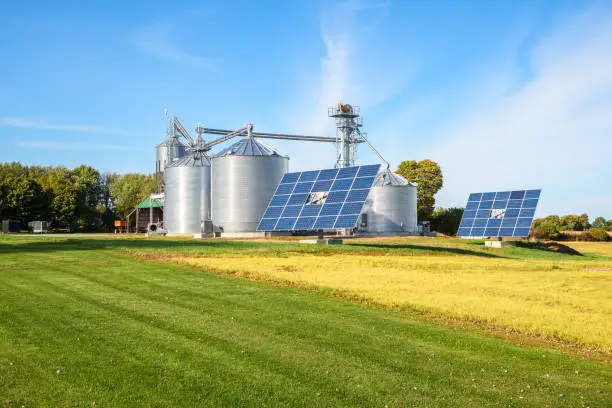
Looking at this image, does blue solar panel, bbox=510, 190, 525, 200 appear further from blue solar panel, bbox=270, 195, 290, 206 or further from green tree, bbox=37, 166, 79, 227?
green tree, bbox=37, 166, 79, 227

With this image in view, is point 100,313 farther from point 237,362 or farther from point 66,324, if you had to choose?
point 237,362

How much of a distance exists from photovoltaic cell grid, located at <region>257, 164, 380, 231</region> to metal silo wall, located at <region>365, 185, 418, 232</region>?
33172 millimetres

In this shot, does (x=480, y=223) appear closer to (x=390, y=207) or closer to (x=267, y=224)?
(x=390, y=207)

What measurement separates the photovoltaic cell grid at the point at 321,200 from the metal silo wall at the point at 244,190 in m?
15.6

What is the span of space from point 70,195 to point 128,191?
18.8 metres

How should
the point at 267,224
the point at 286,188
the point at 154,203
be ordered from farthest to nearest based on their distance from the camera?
1. the point at 154,203
2. the point at 286,188
3. the point at 267,224

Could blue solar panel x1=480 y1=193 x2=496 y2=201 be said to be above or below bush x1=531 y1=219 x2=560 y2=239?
above

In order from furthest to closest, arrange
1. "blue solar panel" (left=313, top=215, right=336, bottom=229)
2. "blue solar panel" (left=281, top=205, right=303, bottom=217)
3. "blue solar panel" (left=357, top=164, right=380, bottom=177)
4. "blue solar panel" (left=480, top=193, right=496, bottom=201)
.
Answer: "blue solar panel" (left=480, top=193, right=496, bottom=201)
"blue solar panel" (left=281, top=205, right=303, bottom=217)
"blue solar panel" (left=357, top=164, right=380, bottom=177)
"blue solar panel" (left=313, top=215, right=336, bottom=229)

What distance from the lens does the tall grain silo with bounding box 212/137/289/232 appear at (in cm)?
7412

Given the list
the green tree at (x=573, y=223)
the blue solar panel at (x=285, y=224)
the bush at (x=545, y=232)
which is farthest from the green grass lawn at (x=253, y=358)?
the green tree at (x=573, y=223)

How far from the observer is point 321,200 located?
173 ft

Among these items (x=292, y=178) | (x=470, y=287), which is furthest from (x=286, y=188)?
(x=470, y=287)

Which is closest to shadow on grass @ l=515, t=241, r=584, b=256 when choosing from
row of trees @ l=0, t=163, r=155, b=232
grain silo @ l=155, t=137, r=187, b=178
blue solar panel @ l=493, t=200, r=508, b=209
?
blue solar panel @ l=493, t=200, r=508, b=209

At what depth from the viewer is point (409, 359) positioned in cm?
1355
